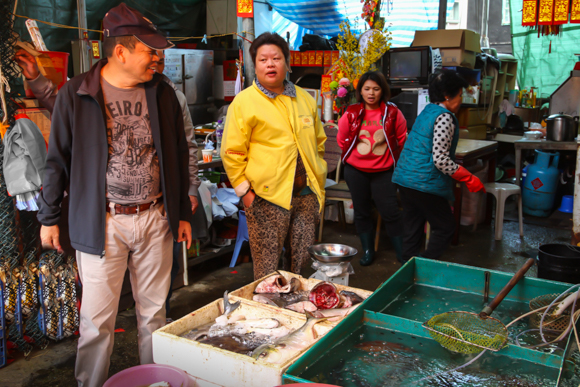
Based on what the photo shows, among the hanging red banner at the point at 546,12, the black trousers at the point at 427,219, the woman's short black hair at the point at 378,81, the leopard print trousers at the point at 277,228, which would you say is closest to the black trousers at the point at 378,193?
the black trousers at the point at 427,219

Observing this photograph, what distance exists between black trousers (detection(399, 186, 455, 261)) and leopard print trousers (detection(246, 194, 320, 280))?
3.19 feet

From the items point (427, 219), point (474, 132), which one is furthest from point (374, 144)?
point (474, 132)

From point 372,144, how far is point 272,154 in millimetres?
1653

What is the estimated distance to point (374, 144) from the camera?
14.4 feet

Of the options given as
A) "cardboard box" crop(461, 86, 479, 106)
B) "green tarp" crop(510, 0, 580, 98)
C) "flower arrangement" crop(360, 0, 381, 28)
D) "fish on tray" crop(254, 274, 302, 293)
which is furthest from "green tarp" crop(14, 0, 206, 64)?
"green tarp" crop(510, 0, 580, 98)

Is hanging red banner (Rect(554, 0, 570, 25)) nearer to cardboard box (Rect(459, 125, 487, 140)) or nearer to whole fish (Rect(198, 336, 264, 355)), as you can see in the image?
cardboard box (Rect(459, 125, 487, 140))

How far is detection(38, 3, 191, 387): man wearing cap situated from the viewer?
2.19m

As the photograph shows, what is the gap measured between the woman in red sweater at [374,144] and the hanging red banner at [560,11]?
3.76 m

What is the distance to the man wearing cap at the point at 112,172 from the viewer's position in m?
2.19

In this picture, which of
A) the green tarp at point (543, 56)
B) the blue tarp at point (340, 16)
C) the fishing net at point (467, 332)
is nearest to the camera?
the fishing net at point (467, 332)

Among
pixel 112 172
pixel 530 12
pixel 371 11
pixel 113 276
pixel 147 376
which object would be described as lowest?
pixel 147 376

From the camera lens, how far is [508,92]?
10703mm

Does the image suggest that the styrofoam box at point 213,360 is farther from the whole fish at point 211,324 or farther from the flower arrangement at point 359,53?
the flower arrangement at point 359,53

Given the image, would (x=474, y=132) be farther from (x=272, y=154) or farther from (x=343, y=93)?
(x=272, y=154)
